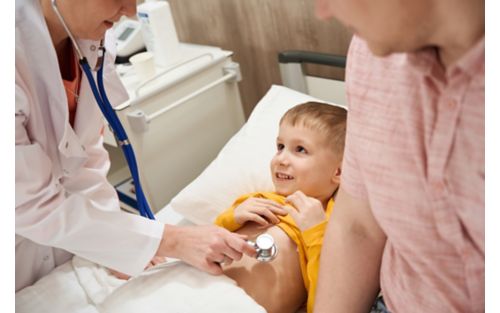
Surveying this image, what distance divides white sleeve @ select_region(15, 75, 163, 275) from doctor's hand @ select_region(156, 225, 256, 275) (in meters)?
0.05

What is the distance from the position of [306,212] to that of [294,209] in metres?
0.05

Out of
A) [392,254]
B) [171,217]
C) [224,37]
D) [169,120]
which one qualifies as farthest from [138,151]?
[392,254]

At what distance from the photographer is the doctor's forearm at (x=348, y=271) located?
41.3 inches

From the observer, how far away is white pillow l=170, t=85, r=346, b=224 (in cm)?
171

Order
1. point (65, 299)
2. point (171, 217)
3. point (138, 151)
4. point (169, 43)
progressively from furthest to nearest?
1. point (169, 43)
2. point (138, 151)
3. point (171, 217)
4. point (65, 299)

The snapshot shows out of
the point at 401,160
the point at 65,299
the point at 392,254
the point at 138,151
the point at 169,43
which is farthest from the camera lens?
the point at 169,43

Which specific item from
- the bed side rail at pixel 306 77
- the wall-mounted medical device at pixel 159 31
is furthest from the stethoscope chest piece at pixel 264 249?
the wall-mounted medical device at pixel 159 31

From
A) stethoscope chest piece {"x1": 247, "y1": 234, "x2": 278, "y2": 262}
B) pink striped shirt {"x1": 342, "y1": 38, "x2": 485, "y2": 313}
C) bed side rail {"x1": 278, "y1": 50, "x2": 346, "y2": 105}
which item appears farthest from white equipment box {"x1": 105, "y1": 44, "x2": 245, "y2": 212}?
pink striped shirt {"x1": 342, "y1": 38, "x2": 485, "y2": 313}

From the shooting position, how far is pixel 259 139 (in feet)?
6.06

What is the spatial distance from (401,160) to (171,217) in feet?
3.87

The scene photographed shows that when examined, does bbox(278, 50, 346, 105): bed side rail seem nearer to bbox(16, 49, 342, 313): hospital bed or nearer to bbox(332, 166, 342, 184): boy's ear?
bbox(16, 49, 342, 313): hospital bed

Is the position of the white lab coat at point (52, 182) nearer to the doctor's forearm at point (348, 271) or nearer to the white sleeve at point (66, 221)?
the white sleeve at point (66, 221)
